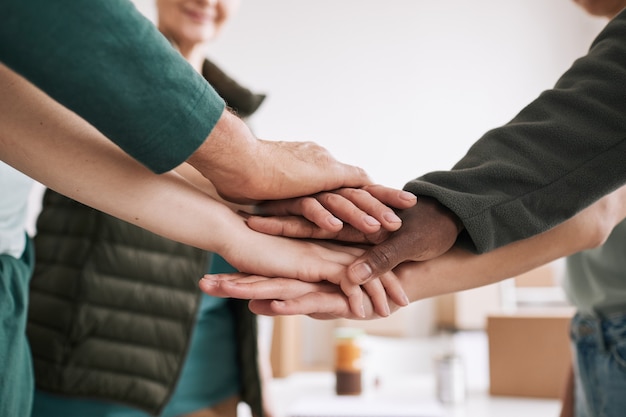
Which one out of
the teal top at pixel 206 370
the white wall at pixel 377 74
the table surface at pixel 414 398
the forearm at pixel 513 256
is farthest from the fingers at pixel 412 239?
the white wall at pixel 377 74

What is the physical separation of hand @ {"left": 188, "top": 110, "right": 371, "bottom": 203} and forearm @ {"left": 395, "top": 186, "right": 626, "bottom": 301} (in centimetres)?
17

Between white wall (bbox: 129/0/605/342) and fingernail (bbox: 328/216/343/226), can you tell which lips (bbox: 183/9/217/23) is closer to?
fingernail (bbox: 328/216/343/226)

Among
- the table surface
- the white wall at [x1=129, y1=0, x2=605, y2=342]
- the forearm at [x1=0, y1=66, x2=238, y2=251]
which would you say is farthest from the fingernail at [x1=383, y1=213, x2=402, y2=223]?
the white wall at [x1=129, y1=0, x2=605, y2=342]

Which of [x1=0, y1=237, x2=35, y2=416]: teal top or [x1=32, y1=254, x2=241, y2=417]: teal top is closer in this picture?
[x1=0, y1=237, x2=35, y2=416]: teal top

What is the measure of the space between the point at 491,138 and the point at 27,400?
747 millimetres

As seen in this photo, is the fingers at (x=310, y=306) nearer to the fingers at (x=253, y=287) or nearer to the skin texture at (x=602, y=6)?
the fingers at (x=253, y=287)

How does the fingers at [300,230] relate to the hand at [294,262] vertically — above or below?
above

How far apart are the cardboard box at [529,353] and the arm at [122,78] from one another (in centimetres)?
162

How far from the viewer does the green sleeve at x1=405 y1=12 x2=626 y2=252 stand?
80cm

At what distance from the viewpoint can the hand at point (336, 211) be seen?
0.82 meters

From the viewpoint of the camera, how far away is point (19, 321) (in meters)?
0.77

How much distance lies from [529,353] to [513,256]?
1281mm

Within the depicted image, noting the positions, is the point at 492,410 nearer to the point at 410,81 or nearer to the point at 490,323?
the point at 490,323

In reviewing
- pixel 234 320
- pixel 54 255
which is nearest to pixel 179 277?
pixel 234 320
